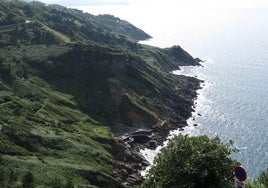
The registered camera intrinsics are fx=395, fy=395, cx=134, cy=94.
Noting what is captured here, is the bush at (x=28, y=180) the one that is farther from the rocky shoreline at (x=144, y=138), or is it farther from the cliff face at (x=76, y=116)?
the rocky shoreline at (x=144, y=138)

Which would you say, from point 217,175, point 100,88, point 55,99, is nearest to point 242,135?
point 100,88

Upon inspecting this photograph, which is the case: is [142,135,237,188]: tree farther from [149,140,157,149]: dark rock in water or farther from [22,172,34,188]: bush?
[149,140,157,149]: dark rock in water

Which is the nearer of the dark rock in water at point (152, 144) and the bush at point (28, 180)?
the bush at point (28, 180)

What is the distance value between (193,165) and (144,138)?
108486mm

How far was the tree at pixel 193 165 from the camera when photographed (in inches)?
1651

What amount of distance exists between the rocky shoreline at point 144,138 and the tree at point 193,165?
6228cm

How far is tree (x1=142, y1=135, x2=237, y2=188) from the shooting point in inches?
1651

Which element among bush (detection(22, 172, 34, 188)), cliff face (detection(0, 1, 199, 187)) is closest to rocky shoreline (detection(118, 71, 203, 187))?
cliff face (detection(0, 1, 199, 187))

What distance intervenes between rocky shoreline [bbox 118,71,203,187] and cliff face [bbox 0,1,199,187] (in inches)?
14.7

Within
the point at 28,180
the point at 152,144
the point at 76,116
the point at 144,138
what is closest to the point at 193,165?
the point at 28,180

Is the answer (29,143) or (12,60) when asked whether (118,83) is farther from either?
(29,143)

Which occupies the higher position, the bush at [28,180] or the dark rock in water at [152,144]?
the bush at [28,180]

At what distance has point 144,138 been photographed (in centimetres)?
15062

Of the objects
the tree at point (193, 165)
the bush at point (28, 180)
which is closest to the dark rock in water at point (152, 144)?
the bush at point (28, 180)
